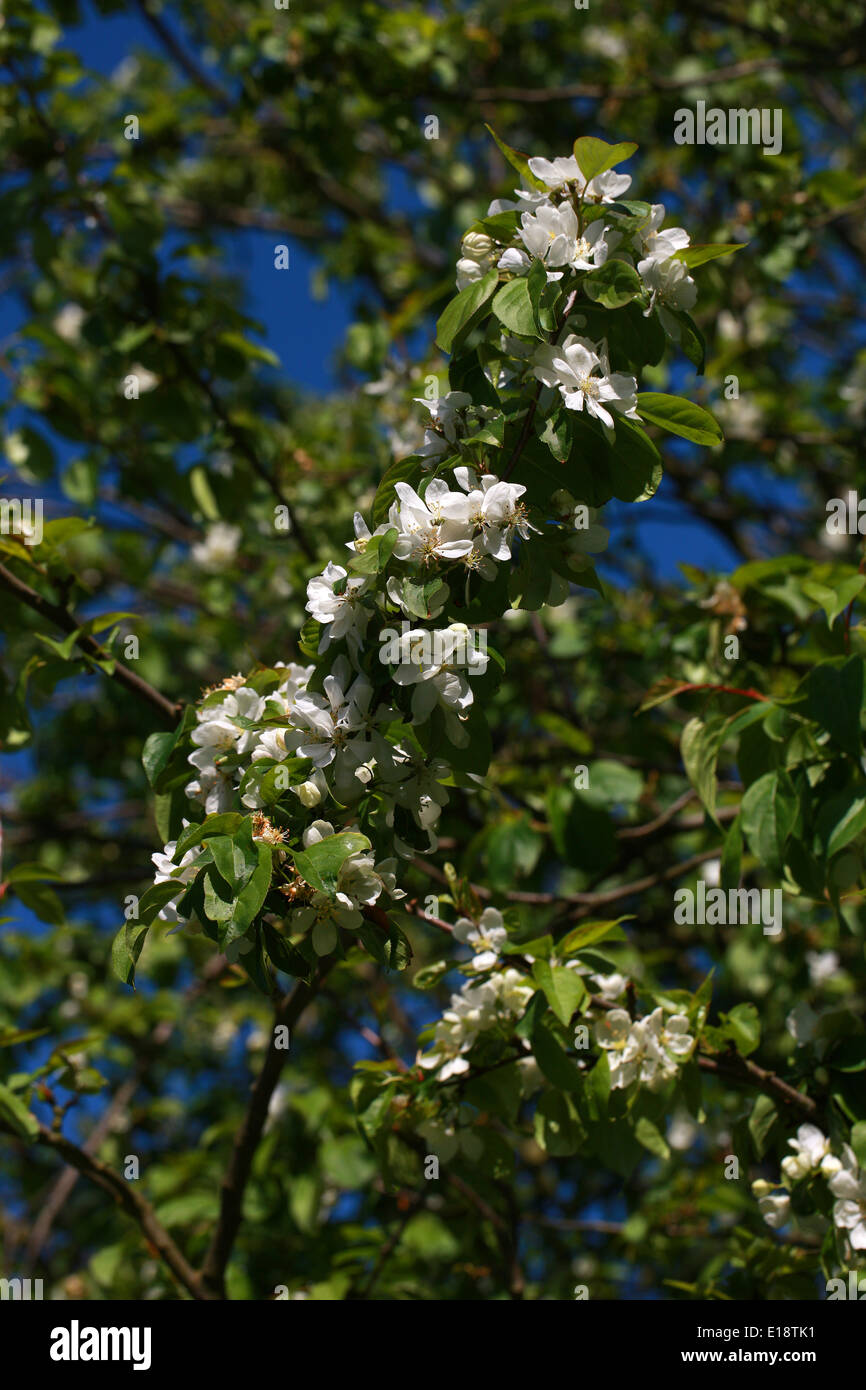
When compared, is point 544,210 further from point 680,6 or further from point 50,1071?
point 680,6

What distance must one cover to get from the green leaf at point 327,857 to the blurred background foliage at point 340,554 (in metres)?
0.78

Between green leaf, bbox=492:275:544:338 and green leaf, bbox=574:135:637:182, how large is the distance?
18cm

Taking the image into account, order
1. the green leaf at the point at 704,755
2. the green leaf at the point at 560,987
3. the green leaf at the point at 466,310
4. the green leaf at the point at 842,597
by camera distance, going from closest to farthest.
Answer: the green leaf at the point at 466,310
the green leaf at the point at 560,987
the green leaf at the point at 842,597
the green leaf at the point at 704,755

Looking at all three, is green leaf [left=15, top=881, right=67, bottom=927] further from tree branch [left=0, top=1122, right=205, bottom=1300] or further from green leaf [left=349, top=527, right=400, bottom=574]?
green leaf [left=349, top=527, right=400, bottom=574]

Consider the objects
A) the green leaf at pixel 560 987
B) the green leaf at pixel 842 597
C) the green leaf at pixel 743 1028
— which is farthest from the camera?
the green leaf at pixel 743 1028

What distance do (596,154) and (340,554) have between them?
77.7 inches

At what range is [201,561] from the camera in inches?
172

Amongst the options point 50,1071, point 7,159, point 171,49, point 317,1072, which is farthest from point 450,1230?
point 171,49

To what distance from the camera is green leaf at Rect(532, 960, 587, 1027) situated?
1.76 m

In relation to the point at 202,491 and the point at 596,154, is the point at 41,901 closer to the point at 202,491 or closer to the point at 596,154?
the point at 202,491

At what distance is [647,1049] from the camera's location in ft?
6.34

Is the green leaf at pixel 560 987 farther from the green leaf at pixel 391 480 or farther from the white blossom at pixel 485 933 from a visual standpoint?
the green leaf at pixel 391 480

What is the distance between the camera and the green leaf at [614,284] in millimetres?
1506

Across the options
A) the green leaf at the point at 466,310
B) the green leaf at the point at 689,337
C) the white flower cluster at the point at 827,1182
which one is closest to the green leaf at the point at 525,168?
the green leaf at the point at 466,310
